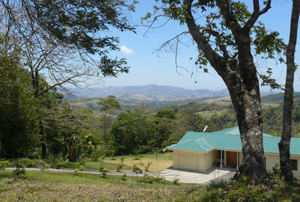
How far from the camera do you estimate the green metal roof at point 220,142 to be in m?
18.5

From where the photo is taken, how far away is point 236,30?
4969 millimetres

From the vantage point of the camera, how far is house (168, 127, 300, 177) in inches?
725

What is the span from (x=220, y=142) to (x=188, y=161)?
3083 millimetres

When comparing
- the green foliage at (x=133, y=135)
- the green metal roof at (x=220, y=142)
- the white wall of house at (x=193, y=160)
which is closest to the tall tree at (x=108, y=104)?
the green foliage at (x=133, y=135)

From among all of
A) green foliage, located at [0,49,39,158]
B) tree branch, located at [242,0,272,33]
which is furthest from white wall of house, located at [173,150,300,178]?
tree branch, located at [242,0,272,33]

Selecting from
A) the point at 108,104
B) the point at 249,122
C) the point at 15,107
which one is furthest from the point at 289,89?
the point at 108,104

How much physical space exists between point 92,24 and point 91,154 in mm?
18961

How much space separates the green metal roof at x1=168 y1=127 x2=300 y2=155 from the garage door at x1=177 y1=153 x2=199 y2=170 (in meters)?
0.82

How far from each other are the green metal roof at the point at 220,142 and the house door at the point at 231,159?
1.64m

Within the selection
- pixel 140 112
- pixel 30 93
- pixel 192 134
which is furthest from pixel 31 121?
pixel 140 112

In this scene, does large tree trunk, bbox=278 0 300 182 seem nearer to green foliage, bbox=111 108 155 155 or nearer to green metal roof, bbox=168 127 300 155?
green metal roof, bbox=168 127 300 155

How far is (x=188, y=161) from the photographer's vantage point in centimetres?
2025

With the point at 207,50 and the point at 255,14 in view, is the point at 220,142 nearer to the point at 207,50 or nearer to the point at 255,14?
the point at 207,50

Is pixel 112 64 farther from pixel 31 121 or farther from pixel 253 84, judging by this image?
pixel 31 121
